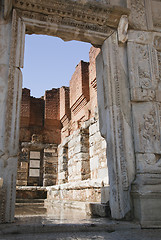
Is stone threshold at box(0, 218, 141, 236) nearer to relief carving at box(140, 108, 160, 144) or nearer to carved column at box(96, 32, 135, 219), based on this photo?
carved column at box(96, 32, 135, 219)

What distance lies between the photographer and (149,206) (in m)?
3.19

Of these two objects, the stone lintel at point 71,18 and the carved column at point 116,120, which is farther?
the stone lintel at point 71,18

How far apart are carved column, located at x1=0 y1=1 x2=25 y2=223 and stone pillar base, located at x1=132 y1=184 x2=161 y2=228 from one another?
165 cm

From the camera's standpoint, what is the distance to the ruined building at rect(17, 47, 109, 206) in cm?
836

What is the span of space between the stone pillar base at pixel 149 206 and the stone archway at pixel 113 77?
0.04 feet

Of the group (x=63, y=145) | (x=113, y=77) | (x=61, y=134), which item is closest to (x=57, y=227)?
(x=113, y=77)

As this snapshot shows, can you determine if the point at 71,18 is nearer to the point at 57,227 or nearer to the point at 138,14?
the point at 138,14

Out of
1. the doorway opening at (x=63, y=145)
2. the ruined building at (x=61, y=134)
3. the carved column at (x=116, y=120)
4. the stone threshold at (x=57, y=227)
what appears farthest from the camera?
the ruined building at (x=61, y=134)

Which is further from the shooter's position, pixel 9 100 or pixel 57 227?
pixel 9 100

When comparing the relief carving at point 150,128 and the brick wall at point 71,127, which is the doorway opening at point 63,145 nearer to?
the brick wall at point 71,127

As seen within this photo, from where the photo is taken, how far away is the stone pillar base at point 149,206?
3137 mm

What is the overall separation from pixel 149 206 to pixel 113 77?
2.05m

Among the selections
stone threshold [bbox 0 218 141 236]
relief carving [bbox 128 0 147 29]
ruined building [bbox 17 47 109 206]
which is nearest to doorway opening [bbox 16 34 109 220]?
ruined building [bbox 17 47 109 206]

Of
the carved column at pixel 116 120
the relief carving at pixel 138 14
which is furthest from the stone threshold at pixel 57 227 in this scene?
the relief carving at pixel 138 14
